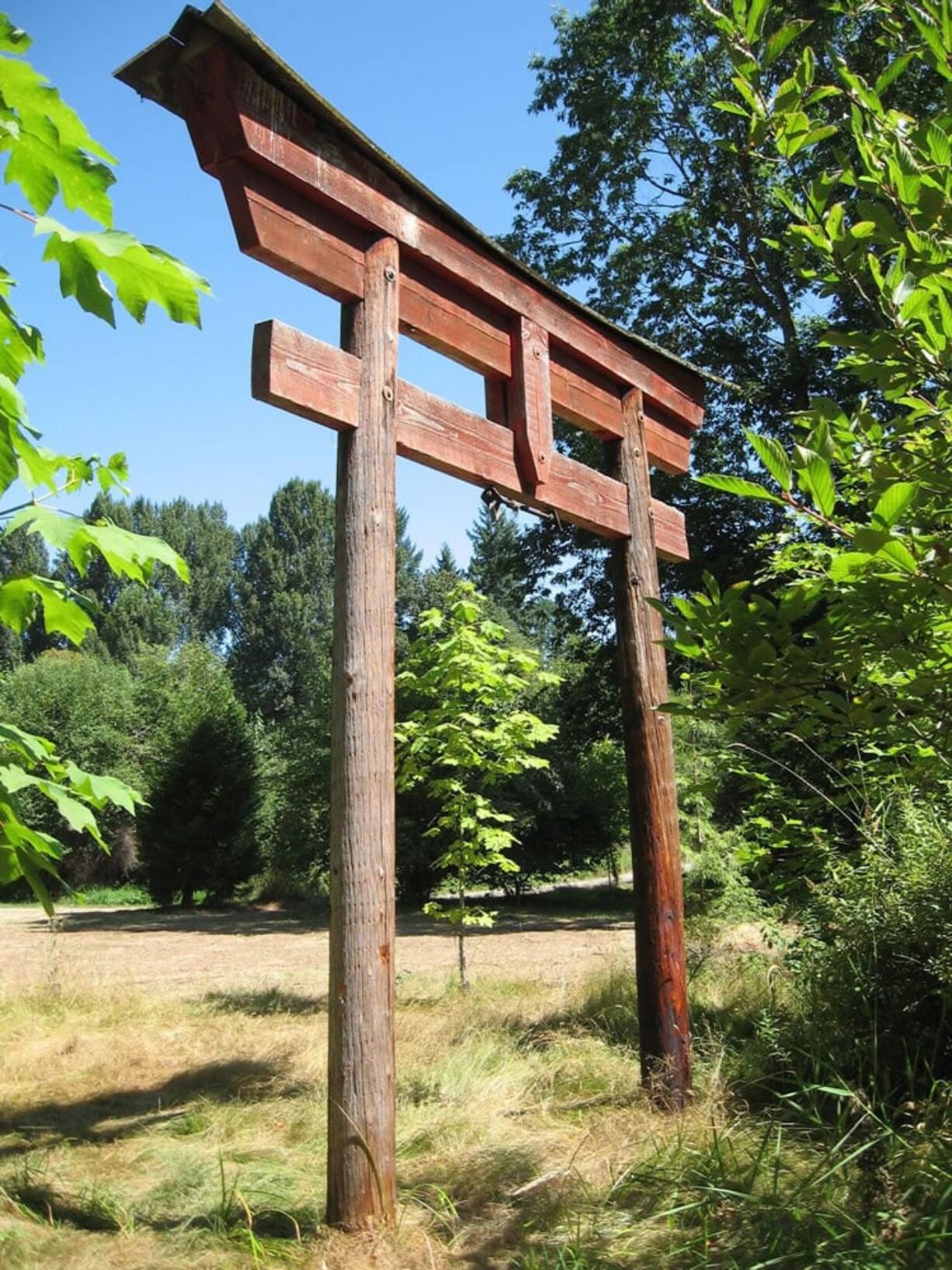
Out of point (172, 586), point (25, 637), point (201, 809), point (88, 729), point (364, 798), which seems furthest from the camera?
point (172, 586)

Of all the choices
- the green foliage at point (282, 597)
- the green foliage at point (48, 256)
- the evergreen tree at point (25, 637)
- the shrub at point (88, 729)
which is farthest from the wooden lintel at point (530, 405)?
the green foliage at point (282, 597)

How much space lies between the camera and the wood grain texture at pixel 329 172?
3.40 m

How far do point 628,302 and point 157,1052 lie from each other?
575 inches

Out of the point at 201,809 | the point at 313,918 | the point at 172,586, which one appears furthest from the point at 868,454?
the point at 172,586

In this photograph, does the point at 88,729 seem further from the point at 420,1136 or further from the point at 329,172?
the point at 329,172

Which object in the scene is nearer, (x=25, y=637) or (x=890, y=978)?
(x=890, y=978)

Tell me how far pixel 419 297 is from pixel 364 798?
6.73ft

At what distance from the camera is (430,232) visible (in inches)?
167

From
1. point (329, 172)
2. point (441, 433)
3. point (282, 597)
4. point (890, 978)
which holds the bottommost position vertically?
point (890, 978)

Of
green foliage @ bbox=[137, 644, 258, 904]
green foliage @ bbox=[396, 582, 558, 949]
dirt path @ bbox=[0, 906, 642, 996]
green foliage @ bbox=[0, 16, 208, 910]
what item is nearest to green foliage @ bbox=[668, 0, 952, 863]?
green foliage @ bbox=[0, 16, 208, 910]

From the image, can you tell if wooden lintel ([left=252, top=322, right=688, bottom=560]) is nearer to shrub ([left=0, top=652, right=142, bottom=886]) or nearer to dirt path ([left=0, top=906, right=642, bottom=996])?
dirt path ([left=0, top=906, right=642, bottom=996])

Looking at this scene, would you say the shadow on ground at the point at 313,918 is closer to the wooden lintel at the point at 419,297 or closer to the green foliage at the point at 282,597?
the wooden lintel at the point at 419,297

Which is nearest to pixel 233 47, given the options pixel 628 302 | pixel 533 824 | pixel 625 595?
pixel 625 595

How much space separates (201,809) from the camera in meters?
20.1
